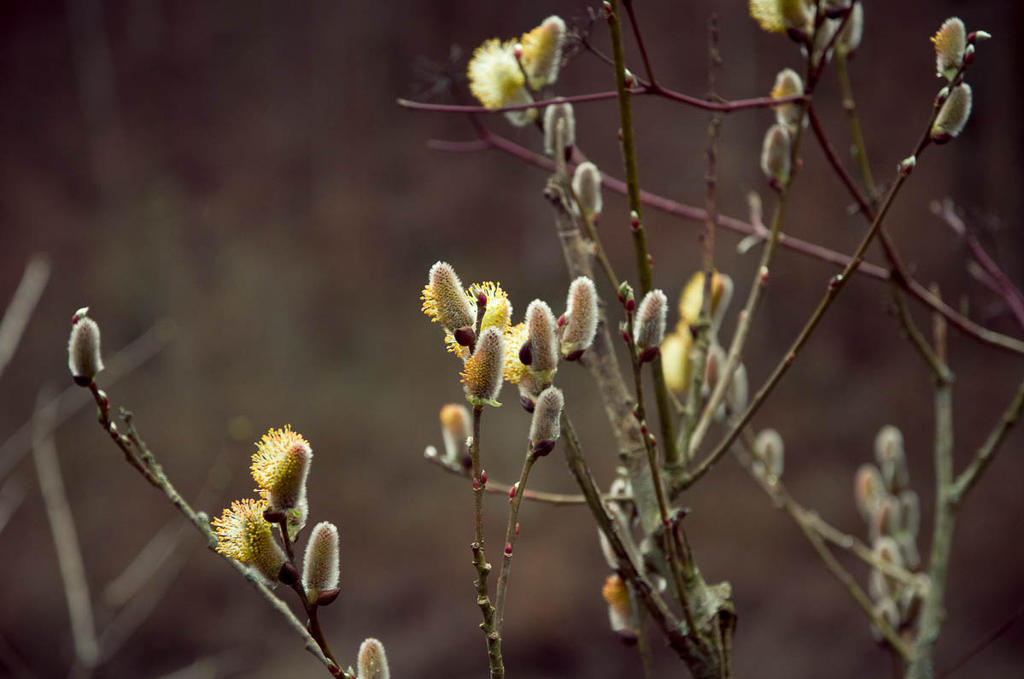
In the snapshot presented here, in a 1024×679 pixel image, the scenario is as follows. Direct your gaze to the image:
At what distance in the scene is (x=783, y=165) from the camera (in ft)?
2.03

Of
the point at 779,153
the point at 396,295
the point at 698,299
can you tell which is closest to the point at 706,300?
the point at 698,299

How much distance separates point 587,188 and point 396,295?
64.1 inches

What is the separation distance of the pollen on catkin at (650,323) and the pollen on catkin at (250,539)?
192 mm

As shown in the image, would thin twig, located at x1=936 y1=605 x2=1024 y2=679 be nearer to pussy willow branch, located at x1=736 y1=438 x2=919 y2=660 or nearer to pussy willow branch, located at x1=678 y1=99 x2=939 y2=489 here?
pussy willow branch, located at x1=736 y1=438 x2=919 y2=660

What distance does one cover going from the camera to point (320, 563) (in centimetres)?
39

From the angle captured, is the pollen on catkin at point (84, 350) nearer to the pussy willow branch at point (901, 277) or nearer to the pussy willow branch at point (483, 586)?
the pussy willow branch at point (483, 586)

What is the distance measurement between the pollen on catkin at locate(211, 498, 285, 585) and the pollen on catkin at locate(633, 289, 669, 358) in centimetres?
19

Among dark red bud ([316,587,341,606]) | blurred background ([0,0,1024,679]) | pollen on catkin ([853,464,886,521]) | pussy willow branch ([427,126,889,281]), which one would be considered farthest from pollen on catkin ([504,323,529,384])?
blurred background ([0,0,1024,679])

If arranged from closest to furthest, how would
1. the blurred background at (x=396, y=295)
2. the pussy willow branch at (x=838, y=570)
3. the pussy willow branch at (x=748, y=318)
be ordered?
the pussy willow branch at (x=748, y=318) → the pussy willow branch at (x=838, y=570) → the blurred background at (x=396, y=295)

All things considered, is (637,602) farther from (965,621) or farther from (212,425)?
(965,621)

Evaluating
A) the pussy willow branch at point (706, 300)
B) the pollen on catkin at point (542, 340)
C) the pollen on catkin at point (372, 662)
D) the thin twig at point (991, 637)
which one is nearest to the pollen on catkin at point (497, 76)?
the pussy willow branch at point (706, 300)

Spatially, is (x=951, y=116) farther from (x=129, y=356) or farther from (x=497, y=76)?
(x=129, y=356)

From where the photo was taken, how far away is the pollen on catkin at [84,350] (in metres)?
0.42

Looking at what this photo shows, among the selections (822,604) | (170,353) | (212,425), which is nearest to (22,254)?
(170,353)
